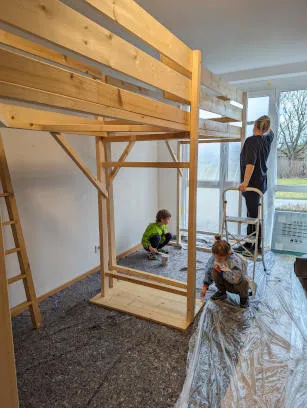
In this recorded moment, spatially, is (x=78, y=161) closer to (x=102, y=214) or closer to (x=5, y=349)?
(x=102, y=214)

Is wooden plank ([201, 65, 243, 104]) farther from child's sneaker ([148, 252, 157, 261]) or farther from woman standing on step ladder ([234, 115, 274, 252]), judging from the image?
child's sneaker ([148, 252, 157, 261])

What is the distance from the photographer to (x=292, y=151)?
143 inches

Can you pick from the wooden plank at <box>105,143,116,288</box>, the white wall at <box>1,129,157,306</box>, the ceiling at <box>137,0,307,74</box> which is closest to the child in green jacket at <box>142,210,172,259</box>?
the white wall at <box>1,129,157,306</box>

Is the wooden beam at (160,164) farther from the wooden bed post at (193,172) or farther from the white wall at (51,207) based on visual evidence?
the white wall at (51,207)

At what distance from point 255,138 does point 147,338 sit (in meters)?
2.29

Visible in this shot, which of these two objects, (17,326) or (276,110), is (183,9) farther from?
(17,326)

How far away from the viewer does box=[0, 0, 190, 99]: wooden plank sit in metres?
0.77

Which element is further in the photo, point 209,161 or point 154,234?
point 209,161

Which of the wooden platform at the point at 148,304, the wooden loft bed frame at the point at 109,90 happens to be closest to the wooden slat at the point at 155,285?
the wooden loft bed frame at the point at 109,90

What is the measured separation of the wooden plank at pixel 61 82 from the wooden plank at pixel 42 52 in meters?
0.40

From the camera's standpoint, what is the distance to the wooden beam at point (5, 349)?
64 centimetres

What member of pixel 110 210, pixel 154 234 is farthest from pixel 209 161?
pixel 110 210

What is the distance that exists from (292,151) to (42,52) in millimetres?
3231

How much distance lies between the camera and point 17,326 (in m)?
2.17
